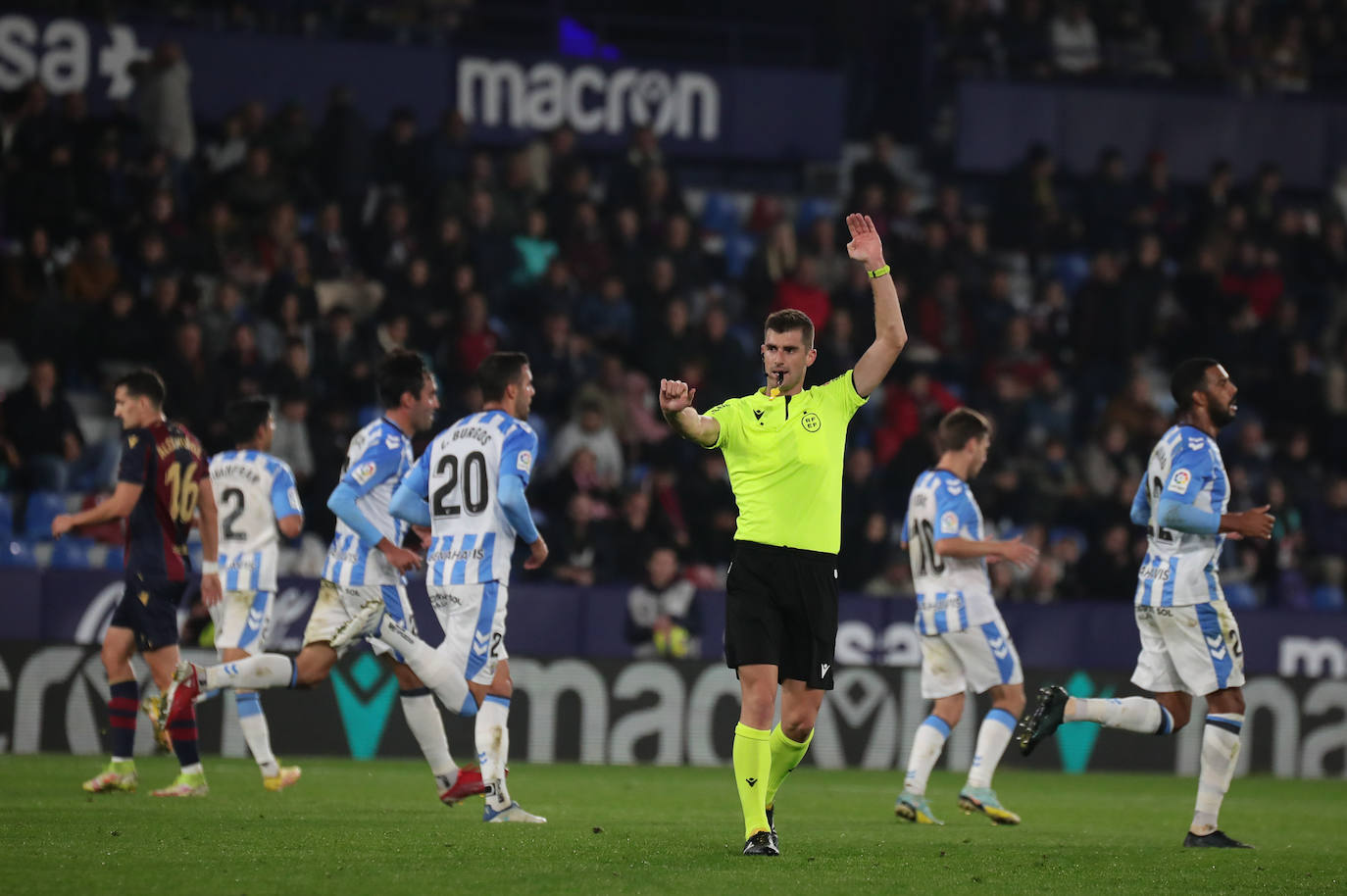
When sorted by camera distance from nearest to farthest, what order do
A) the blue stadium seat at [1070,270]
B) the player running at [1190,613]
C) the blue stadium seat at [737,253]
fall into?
the player running at [1190,613] < the blue stadium seat at [737,253] < the blue stadium seat at [1070,270]

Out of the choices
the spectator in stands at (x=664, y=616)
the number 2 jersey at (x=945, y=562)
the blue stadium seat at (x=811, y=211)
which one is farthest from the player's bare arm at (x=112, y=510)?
the blue stadium seat at (x=811, y=211)

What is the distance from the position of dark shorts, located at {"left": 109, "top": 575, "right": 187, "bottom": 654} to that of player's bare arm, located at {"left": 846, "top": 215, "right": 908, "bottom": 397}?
4.60 metres

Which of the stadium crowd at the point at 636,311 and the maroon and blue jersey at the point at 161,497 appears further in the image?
the stadium crowd at the point at 636,311

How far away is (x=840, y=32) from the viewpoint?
2588cm

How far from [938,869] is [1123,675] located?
904 centimetres

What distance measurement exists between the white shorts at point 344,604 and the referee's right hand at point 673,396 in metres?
3.59

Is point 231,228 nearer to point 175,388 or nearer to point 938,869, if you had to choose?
point 175,388

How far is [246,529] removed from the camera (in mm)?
12164

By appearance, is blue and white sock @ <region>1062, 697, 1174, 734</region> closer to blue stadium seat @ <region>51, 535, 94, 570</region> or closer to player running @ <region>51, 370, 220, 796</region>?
player running @ <region>51, 370, 220, 796</region>

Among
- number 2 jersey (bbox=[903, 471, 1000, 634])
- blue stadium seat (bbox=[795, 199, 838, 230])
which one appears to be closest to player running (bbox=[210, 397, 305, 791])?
number 2 jersey (bbox=[903, 471, 1000, 634])

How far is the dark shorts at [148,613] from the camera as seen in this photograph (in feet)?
34.4

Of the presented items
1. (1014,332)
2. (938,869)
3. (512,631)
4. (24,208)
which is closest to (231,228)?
(24,208)

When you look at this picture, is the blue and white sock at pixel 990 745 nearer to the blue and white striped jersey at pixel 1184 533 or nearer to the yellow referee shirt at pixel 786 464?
the blue and white striped jersey at pixel 1184 533

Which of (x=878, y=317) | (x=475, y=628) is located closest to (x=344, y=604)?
(x=475, y=628)
